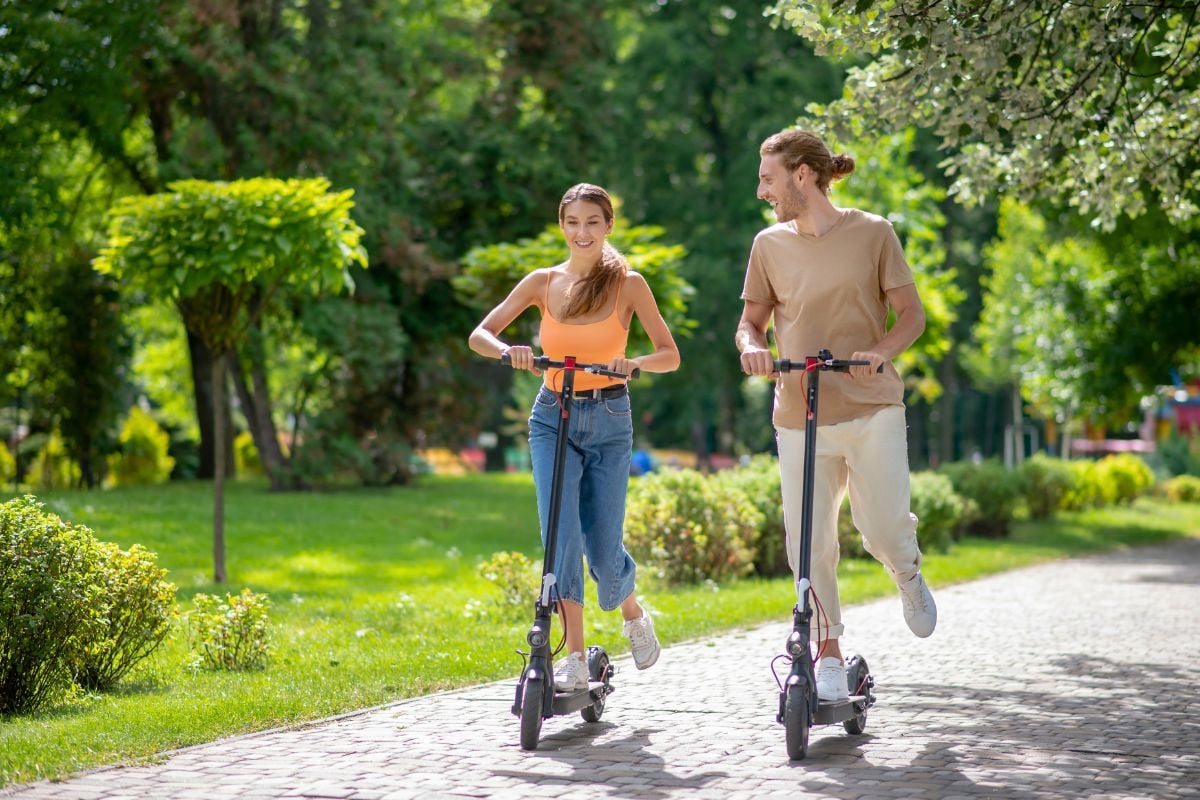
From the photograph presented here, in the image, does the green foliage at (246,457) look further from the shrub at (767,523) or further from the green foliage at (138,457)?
the shrub at (767,523)

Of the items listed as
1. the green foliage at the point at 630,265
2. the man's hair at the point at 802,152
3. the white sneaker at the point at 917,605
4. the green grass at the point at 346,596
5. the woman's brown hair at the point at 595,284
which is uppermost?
the green foliage at the point at 630,265

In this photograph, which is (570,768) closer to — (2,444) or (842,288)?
(842,288)

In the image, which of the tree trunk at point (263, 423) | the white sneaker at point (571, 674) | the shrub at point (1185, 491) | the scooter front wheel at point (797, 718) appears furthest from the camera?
the shrub at point (1185, 491)

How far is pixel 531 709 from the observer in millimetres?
6066

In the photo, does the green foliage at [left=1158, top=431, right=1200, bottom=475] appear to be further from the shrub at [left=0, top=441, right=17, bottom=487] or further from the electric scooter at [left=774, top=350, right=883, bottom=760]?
the electric scooter at [left=774, top=350, right=883, bottom=760]

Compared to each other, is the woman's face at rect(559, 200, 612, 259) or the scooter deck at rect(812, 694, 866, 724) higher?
the woman's face at rect(559, 200, 612, 259)

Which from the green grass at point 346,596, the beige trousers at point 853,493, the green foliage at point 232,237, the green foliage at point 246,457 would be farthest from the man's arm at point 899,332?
the green foliage at point 246,457

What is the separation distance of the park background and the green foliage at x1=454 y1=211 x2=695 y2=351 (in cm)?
5

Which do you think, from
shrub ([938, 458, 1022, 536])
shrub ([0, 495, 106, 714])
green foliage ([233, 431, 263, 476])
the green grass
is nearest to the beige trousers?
the green grass

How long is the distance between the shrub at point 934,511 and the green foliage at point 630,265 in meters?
3.30

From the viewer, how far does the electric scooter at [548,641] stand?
607 cm

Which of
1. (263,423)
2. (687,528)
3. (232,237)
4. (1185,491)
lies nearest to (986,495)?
(687,528)

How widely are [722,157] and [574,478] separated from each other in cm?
3558

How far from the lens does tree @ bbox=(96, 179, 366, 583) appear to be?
11.8 m
